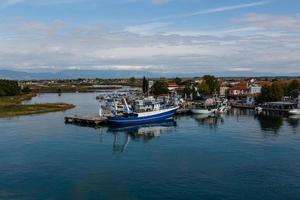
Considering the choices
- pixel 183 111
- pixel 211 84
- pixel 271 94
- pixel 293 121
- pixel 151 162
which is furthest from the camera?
pixel 211 84

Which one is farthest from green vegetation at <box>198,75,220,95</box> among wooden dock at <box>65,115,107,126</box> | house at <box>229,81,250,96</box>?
wooden dock at <box>65,115,107,126</box>

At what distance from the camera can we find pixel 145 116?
6512 centimetres

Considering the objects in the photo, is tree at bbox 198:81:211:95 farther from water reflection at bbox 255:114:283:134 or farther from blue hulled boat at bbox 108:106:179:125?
blue hulled boat at bbox 108:106:179:125

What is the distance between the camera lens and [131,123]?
63.0 meters

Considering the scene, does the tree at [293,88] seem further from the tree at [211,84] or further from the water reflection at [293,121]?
the water reflection at [293,121]

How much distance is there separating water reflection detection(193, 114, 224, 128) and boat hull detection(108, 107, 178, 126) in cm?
472

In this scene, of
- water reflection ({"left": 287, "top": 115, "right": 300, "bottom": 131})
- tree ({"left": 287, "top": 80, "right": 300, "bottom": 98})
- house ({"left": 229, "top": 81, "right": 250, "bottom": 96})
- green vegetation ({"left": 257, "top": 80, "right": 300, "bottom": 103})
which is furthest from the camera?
house ({"left": 229, "top": 81, "right": 250, "bottom": 96})

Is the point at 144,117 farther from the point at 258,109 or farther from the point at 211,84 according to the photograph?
the point at 211,84

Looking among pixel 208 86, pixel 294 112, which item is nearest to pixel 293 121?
pixel 294 112

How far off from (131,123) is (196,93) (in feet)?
139

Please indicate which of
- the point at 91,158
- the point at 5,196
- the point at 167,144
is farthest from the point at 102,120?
the point at 5,196

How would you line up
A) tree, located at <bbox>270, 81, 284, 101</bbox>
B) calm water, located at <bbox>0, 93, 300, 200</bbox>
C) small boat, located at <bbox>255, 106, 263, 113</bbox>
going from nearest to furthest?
1. calm water, located at <bbox>0, 93, 300, 200</bbox>
2. small boat, located at <bbox>255, 106, 263, 113</bbox>
3. tree, located at <bbox>270, 81, 284, 101</bbox>

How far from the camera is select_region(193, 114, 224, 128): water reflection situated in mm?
61322

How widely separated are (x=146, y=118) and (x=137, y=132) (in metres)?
10.1
